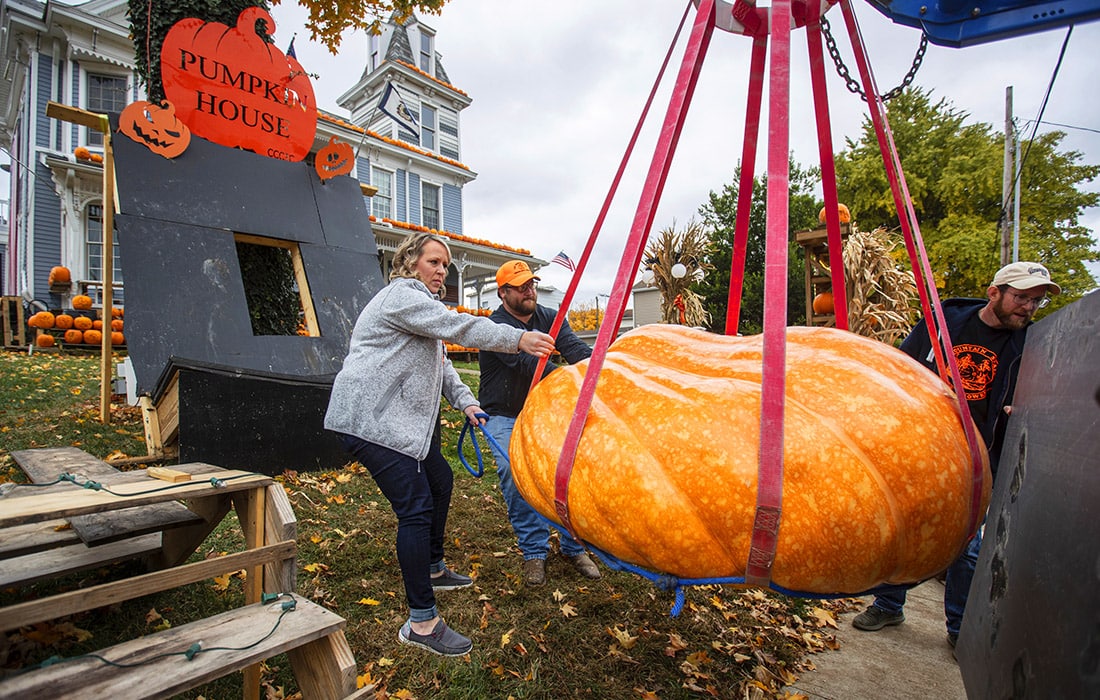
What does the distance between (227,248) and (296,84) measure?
6.88 feet

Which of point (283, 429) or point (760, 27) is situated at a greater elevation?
point (760, 27)

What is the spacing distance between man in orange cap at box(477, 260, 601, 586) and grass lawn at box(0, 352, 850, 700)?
129mm

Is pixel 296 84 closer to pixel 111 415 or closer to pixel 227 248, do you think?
pixel 227 248

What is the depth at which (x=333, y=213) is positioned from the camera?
596 centimetres

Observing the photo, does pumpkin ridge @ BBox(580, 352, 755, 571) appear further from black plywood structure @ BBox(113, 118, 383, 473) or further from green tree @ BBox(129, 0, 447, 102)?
green tree @ BBox(129, 0, 447, 102)

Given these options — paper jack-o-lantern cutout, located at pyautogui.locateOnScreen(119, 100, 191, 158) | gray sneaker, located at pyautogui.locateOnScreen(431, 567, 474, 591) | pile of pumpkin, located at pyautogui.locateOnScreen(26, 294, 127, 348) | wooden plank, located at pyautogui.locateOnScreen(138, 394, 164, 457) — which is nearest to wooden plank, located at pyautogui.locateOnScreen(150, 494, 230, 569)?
gray sneaker, located at pyautogui.locateOnScreen(431, 567, 474, 591)

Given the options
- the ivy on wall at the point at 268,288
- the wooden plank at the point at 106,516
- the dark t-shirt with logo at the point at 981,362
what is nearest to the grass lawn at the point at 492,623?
the wooden plank at the point at 106,516

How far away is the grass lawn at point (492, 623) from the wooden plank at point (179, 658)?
62 centimetres

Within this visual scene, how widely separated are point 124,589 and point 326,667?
2.18ft

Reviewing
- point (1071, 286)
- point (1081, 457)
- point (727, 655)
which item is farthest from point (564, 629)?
point (1071, 286)

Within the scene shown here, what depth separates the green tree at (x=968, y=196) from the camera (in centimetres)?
1900

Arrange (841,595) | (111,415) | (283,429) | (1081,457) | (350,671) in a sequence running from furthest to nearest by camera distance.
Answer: (111,415) < (283,429) < (350,671) < (841,595) < (1081,457)

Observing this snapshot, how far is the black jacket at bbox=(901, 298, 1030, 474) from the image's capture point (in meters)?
2.71

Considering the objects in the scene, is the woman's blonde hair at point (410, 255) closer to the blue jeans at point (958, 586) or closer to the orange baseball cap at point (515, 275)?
the orange baseball cap at point (515, 275)
